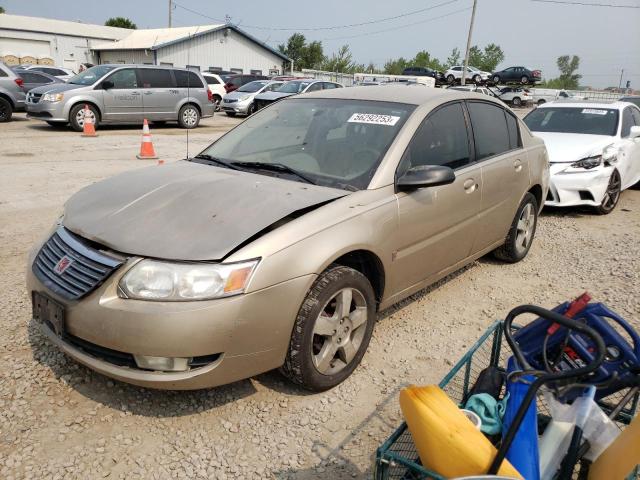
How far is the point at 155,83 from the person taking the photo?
14.4m

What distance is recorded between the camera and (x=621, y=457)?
1586 mm

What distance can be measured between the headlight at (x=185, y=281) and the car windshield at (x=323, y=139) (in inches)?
39.8

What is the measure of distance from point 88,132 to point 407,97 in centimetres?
1121

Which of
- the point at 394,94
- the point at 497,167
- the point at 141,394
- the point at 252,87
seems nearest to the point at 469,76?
the point at 252,87

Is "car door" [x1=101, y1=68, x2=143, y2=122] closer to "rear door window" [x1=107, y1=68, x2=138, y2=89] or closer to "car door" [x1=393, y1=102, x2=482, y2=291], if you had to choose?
"rear door window" [x1=107, y1=68, x2=138, y2=89]

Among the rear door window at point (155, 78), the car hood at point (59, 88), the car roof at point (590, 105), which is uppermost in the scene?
the rear door window at point (155, 78)

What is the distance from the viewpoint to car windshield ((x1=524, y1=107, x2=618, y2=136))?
7540mm

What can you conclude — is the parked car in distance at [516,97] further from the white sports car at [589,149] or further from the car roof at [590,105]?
the car roof at [590,105]

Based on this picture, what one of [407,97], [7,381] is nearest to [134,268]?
[7,381]

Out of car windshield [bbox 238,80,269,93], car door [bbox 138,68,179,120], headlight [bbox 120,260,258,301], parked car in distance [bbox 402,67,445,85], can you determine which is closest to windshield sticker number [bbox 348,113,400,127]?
headlight [bbox 120,260,258,301]

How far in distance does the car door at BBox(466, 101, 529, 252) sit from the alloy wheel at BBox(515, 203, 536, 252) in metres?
0.29

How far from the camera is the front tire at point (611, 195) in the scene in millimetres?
6977

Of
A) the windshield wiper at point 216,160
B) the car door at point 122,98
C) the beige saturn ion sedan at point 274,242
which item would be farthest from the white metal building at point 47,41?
the beige saturn ion sedan at point 274,242

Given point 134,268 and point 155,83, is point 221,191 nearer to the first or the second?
point 134,268
